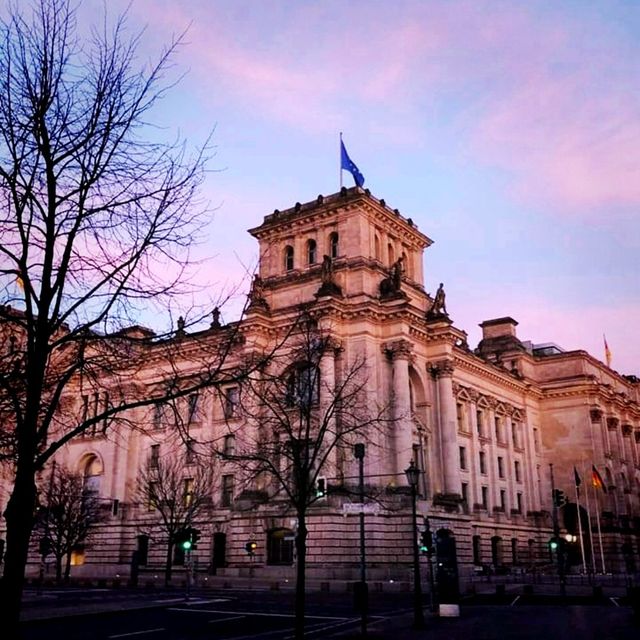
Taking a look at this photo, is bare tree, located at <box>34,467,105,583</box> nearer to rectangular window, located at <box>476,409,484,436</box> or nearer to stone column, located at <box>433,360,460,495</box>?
stone column, located at <box>433,360,460,495</box>

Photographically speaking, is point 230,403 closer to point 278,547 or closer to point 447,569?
point 447,569

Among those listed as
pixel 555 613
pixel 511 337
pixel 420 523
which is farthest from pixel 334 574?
pixel 511 337

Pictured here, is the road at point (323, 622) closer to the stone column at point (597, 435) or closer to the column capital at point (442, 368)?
the column capital at point (442, 368)

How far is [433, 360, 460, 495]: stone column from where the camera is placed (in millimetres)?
55281

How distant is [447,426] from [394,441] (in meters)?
7.61

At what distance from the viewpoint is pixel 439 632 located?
21.7 meters

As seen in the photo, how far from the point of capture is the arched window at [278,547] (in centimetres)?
5053

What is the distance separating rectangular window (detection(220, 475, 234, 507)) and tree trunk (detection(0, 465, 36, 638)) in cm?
4795

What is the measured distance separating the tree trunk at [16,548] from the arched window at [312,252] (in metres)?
50.2

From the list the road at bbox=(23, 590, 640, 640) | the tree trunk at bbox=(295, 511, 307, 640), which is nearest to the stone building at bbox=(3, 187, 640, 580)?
the road at bbox=(23, 590, 640, 640)

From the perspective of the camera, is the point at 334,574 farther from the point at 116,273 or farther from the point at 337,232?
the point at 116,273

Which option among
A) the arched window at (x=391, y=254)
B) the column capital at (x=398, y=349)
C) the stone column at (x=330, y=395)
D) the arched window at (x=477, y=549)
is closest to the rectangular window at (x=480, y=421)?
the arched window at (x=477, y=549)

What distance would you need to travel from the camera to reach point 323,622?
84.1 ft

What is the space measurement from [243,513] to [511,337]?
141 ft
